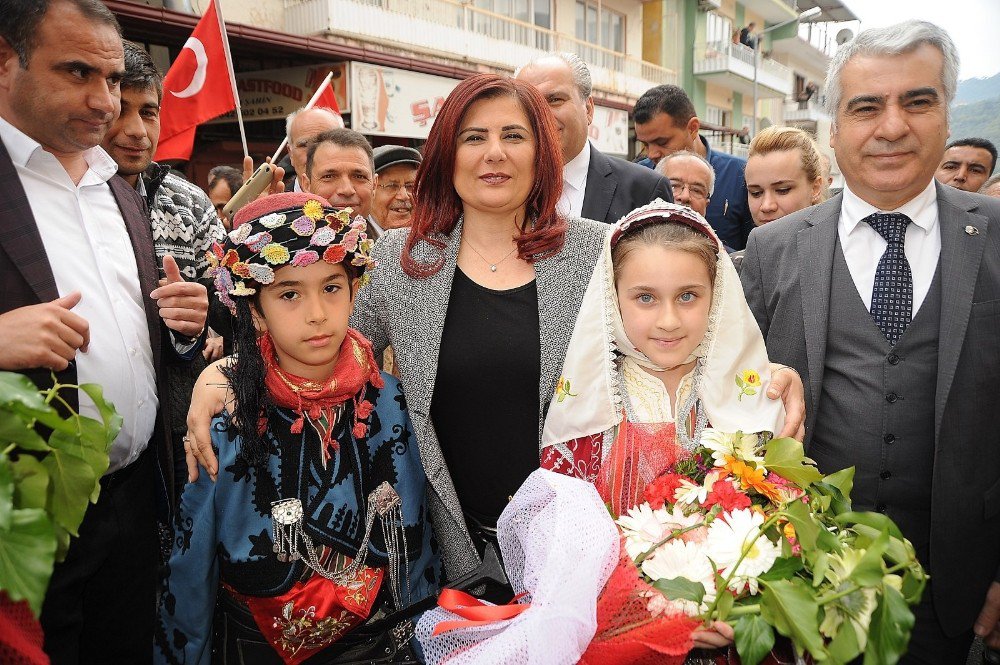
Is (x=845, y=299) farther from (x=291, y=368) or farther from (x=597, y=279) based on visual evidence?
(x=291, y=368)

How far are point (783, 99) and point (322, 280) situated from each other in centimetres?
3511

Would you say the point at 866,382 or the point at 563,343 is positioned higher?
the point at 563,343

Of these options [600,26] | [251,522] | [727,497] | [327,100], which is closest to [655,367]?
[727,497]

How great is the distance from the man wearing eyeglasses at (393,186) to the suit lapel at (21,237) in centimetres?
284

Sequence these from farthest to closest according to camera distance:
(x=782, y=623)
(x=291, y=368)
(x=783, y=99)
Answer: (x=783, y=99), (x=291, y=368), (x=782, y=623)

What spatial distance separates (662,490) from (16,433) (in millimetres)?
1544

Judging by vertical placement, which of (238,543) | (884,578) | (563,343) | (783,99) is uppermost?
(783,99)

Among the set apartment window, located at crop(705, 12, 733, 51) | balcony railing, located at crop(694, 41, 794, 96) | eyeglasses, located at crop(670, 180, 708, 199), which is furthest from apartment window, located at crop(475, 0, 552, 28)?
eyeglasses, located at crop(670, 180, 708, 199)

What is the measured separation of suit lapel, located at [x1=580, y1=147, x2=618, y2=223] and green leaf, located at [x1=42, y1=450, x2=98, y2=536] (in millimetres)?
2716

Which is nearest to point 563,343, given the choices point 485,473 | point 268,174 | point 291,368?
point 485,473

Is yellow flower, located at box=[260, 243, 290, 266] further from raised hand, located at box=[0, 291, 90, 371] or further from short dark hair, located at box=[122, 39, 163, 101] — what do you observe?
short dark hair, located at box=[122, 39, 163, 101]

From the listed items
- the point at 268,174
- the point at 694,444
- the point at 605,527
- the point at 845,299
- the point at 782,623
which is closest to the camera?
the point at 782,623

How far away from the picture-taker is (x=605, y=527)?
1.70 meters

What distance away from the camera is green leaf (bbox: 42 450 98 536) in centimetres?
142
